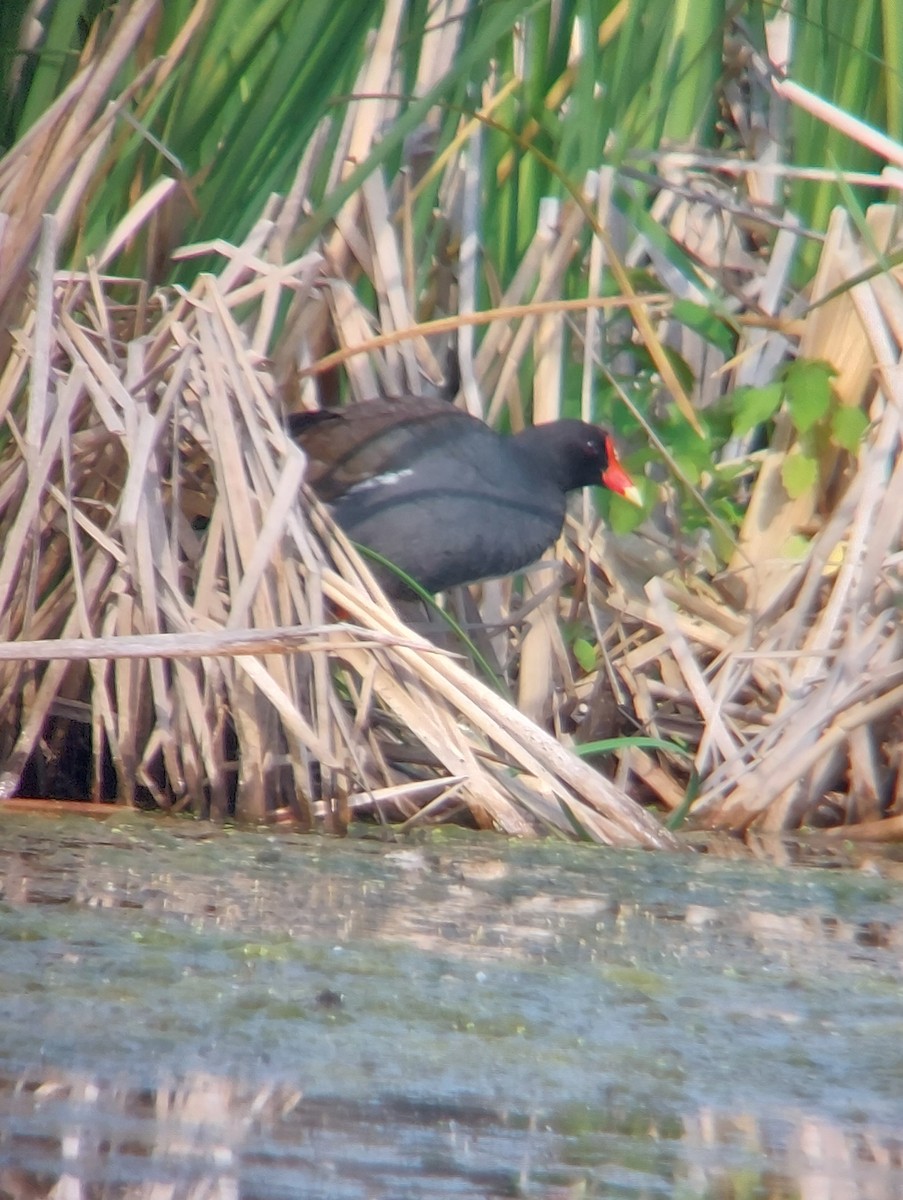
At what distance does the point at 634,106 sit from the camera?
11.2 ft

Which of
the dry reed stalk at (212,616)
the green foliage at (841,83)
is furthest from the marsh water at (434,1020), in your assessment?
the green foliage at (841,83)

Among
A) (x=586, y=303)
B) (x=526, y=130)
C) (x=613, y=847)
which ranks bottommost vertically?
(x=613, y=847)

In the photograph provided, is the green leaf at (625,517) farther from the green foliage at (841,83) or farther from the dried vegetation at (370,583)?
the green foliage at (841,83)

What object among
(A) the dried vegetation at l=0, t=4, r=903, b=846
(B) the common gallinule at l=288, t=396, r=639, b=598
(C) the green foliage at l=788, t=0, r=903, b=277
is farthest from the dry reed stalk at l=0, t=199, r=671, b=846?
(C) the green foliage at l=788, t=0, r=903, b=277

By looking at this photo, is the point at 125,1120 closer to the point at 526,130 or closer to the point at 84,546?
the point at 84,546

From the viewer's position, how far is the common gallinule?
122 inches

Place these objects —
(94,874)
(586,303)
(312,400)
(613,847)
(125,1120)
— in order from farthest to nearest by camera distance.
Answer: (312,400) → (586,303) → (613,847) → (94,874) → (125,1120)

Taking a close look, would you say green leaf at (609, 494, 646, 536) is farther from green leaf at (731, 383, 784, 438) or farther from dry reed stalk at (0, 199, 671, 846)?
dry reed stalk at (0, 199, 671, 846)

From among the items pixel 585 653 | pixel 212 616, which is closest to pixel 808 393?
pixel 585 653

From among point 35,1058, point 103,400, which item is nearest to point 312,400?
point 103,400

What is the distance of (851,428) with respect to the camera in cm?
316

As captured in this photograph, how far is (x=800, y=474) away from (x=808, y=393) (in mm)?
140

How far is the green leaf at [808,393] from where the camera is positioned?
3180 mm

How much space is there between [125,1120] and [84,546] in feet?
5.02
